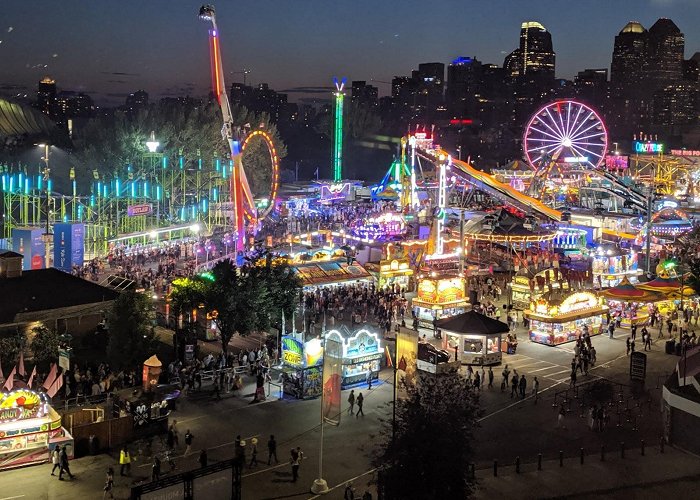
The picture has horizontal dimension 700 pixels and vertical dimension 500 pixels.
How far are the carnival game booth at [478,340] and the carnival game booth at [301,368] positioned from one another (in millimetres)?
6409

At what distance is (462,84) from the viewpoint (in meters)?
192

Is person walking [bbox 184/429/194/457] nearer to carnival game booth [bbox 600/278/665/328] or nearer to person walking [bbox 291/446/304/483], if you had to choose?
person walking [bbox 291/446/304/483]

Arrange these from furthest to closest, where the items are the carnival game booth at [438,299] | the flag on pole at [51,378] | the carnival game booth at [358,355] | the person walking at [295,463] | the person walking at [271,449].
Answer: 1. the carnival game booth at [438,299]
2. the carnival game booth at [358,355]
3. the flag on pole at [51,378]
4. the person walking at [271,449]
5. the person walking at [295,463]

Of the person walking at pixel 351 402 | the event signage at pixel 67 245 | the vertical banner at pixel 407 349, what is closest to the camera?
the vertical banner at pixel 407 349

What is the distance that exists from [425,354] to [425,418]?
12.7m

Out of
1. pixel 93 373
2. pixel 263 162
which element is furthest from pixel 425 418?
pixel 263 162

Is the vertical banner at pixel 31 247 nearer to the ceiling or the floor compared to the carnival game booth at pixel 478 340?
nearer to the ceiling

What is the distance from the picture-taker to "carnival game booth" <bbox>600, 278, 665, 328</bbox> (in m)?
35.0

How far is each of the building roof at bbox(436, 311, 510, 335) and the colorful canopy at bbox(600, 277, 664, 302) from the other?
316 inches

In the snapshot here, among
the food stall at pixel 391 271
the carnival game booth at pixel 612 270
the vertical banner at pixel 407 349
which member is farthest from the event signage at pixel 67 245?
the carnival game booth at pixel 612 270

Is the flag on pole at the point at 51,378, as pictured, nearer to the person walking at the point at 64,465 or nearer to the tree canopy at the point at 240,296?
the person walking at the point at 64,465

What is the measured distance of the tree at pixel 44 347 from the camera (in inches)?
1013

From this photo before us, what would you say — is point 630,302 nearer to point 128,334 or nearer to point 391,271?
point 391,271

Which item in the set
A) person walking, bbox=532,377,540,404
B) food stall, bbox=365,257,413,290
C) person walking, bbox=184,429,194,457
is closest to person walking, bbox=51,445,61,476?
person walking, bbox=184,429,194,457
